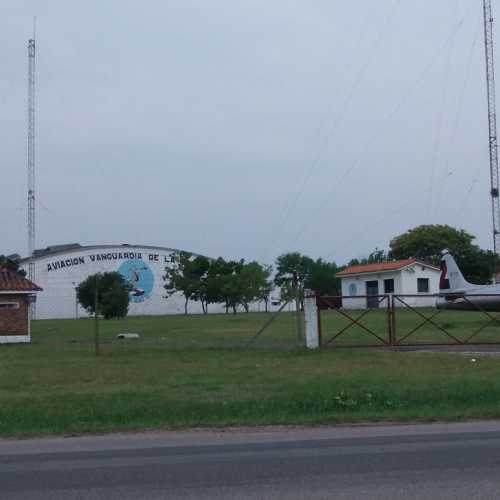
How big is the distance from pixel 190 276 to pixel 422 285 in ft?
84.1

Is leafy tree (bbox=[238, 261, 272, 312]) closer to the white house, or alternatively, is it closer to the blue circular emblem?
the white house

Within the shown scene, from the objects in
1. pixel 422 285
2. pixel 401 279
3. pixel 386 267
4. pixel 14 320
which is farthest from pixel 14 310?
pixel 422 285

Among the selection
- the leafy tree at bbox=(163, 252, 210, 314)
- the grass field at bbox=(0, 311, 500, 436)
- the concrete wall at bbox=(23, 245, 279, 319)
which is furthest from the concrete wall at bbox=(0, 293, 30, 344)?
the concrete wall at bbox=(23, 245, 279, 319)

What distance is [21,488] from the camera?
9008 mm

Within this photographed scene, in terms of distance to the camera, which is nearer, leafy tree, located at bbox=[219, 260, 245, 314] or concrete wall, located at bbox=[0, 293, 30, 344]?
concrete wall, located at bbox=[0, 293, 30, 344]

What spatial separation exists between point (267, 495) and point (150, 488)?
51.4 inches

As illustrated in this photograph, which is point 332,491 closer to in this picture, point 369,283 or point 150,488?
point 150,488

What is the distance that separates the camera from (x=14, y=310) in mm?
37688

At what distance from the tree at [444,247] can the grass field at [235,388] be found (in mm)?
62606

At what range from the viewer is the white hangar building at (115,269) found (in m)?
97.2

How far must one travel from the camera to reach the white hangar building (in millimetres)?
97250

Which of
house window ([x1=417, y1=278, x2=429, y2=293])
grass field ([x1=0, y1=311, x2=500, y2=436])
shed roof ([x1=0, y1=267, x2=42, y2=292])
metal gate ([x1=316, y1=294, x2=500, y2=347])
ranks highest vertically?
house window ([x1=417, y1=278, x2=429, y2=293])

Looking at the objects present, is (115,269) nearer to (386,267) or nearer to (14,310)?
(386,267)

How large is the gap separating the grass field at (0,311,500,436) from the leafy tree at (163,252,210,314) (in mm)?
63815
